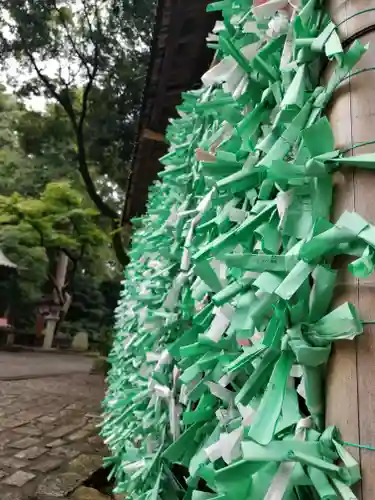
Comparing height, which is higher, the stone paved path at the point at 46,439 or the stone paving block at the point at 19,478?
the stone paving block at the point at 19,478

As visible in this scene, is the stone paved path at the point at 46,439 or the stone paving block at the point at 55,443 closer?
the stone paved path at the point at 46,439

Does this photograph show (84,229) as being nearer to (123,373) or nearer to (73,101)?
(73,101)

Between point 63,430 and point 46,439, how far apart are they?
375mm

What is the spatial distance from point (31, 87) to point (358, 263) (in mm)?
10934

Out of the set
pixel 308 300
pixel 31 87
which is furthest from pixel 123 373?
pixel 31 87

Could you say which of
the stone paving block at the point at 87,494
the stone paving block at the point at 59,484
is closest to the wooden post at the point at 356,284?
the stone paving block at the point at 87,494

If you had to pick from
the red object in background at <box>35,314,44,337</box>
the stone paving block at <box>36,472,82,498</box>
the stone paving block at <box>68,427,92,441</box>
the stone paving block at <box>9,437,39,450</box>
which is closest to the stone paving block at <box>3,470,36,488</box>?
the stone paving block at <box>36,472,82,498</box>

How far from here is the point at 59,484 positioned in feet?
9.55

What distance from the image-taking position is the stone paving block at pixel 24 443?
145 inches

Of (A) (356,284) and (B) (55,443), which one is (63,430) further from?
(A) (356,284)

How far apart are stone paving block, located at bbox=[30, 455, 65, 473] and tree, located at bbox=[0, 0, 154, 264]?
5.47 metres

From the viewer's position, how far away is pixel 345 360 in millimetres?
459

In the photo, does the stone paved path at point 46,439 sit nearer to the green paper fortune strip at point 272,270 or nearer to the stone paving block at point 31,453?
the stone paving block at point 31,453

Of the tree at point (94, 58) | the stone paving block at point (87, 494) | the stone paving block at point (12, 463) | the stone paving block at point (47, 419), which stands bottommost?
the stone paving block at point (47, 419)
